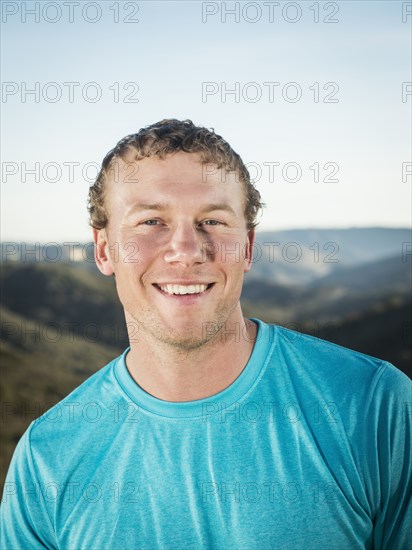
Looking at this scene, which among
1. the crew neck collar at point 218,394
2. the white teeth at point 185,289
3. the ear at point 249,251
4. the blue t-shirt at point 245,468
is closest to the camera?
the blue t-shirt at point 245,468

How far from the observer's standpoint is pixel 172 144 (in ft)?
8.40

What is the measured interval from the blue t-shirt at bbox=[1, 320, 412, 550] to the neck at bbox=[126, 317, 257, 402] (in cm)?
6

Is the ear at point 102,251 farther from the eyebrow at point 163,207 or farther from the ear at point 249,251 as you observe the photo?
the ear at point 249,251

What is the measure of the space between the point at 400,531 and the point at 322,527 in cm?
32

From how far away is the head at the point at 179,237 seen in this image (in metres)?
2.47

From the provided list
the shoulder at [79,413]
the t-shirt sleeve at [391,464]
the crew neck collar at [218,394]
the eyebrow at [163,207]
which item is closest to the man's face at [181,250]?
the eyebrow at [163,207]

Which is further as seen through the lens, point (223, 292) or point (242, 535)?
point (223, 292)

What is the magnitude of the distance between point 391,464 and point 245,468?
544mm

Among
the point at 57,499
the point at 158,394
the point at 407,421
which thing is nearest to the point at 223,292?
the point at 158,394

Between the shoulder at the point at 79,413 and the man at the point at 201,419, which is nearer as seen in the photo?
the man at the point at 201,419

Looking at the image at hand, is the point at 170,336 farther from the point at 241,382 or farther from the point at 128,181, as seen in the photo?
the point at 128,181

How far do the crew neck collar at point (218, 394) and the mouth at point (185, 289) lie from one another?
310 millimetres

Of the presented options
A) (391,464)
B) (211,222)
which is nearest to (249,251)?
(211,222)

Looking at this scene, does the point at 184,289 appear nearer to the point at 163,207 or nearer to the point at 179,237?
the point at 179,237
